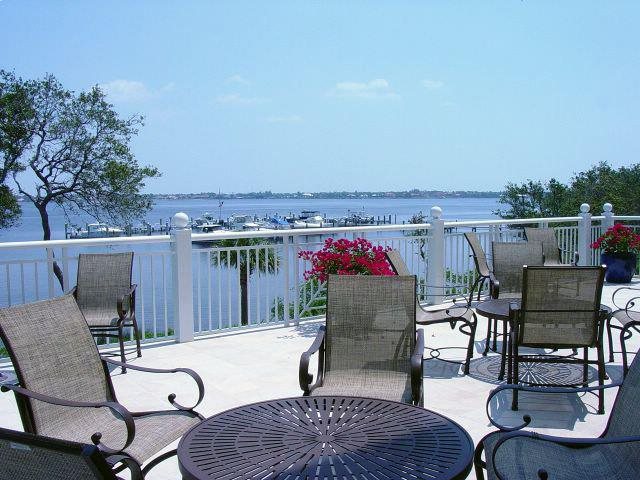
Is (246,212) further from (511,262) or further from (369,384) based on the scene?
(369,384)

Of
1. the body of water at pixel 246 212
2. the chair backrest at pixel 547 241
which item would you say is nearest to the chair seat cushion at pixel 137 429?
the chair backrest at pixel 547 241

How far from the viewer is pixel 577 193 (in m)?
33.0

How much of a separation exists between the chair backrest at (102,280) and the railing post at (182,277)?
670 millimetres

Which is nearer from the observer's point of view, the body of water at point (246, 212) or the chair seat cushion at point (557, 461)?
the chair seat cushion at point (557, 461)

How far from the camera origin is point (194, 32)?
13.9m

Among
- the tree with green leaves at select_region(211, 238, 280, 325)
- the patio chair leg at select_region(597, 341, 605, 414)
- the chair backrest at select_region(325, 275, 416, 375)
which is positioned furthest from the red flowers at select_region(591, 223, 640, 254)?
the chair backrest at select_region(325, 275, 416, 375)

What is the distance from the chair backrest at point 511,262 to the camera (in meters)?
6.25

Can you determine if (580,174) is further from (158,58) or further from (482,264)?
(482,264)

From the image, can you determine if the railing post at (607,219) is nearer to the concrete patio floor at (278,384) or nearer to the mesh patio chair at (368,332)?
the concrete patio floor at (278,384)

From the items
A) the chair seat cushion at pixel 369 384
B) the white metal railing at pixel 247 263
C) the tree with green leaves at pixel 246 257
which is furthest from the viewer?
the tree with green leaves at pixel 246 257

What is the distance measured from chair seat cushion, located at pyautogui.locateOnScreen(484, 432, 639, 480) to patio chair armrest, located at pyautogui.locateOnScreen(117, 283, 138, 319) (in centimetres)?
363

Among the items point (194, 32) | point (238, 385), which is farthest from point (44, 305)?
point (194, 32)

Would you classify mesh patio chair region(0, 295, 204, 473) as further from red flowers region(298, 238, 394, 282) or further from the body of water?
the body of water

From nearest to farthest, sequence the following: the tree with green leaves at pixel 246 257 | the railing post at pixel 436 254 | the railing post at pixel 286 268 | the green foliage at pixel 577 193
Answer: the tree with green leaves at pixel 246 257 → the railing post at pixel 286 268 → the railing post at pixel 436 254 → the green foliage at pixel 577 193
